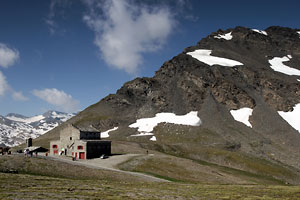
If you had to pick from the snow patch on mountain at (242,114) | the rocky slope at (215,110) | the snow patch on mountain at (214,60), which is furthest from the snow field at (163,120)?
the snow patch on mountain at (214,60)

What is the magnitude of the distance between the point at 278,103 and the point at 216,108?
116 ft

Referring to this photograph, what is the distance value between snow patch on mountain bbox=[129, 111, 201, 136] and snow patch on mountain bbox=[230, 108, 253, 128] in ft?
65.7

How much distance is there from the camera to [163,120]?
139 m

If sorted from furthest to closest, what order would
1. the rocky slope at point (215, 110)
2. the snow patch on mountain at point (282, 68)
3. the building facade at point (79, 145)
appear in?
the snow patch on mountain at point (282, 68), the rocky slope at point (215, 110), the building facade at point (79, 145)

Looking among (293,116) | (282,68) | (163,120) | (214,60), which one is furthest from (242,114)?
(282,68)

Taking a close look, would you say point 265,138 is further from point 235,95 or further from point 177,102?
point 177,102

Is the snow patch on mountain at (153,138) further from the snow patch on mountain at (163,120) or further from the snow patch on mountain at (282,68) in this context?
the snow patch on mountain at (282,68)

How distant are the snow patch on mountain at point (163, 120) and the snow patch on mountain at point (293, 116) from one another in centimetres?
4469

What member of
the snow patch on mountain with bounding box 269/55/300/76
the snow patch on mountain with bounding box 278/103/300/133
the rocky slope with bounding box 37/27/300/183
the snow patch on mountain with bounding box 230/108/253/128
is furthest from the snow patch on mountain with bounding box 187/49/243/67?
the snow patch on mountain with bounding box 278/103/300/133

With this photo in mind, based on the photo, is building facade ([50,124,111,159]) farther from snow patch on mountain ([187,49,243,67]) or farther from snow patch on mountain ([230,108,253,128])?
snow patch on mountain ([187,49,243,67])

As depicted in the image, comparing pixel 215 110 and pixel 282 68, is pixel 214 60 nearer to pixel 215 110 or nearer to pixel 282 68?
pixel 282 68

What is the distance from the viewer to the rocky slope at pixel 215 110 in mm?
108781

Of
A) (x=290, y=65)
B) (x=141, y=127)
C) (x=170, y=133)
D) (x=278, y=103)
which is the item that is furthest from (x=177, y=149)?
(x=290, y=65)

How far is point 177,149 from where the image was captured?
4011 inches
